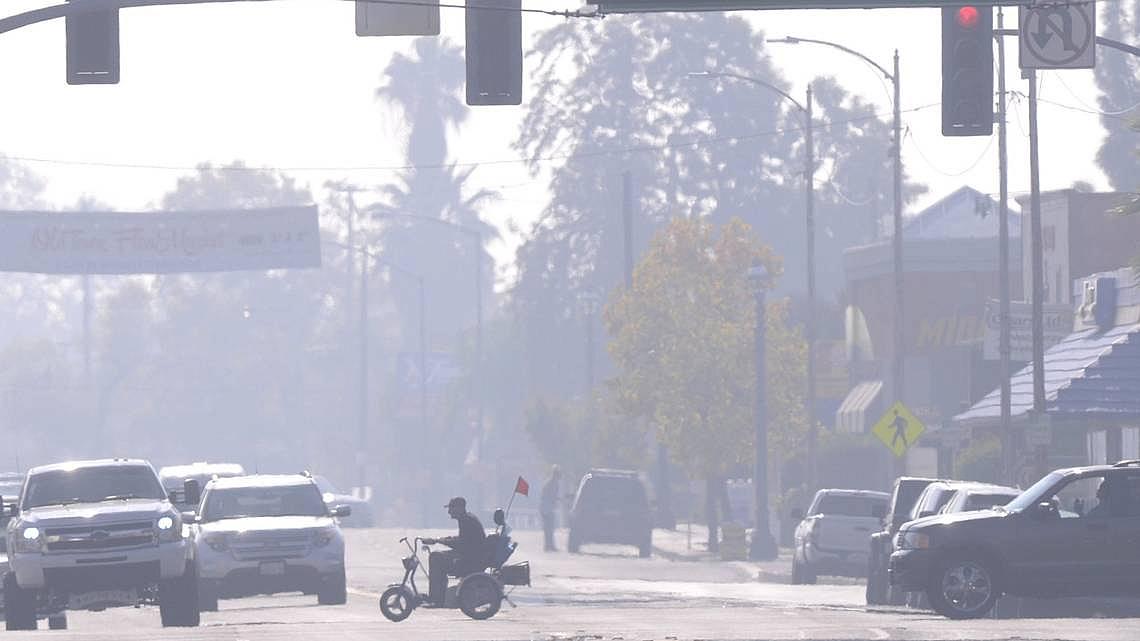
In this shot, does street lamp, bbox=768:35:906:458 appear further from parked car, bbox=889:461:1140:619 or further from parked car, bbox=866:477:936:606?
parked car, bbox=889:461:1140:619

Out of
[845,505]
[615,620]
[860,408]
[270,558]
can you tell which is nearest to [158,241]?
[860,408]

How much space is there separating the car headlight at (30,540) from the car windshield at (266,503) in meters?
7.24

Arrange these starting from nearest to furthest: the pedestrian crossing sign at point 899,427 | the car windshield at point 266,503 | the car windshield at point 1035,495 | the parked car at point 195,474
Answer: the car windshield at point 1035,495
the car windshield at point 266,503
the parked car at point 195,474
the pedestrian crossing sign at point 899,427

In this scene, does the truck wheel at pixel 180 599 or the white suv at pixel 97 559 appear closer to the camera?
the white suv at pixel 97 559

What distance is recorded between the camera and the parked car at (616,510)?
→ 56.2 metres

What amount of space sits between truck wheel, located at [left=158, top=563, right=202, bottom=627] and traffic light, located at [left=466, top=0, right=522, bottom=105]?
6.79 metres

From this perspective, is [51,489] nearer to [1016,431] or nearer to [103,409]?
[1016,431]

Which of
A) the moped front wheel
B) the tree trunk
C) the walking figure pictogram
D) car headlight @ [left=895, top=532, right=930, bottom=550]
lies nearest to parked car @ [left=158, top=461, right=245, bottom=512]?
the walking figure pictogram

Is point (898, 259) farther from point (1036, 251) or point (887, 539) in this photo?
point (887, 539)

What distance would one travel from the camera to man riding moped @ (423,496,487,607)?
26688 mm

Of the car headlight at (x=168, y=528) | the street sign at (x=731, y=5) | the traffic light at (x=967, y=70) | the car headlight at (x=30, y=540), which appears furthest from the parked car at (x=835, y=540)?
the street sign at (x=731, y=5)

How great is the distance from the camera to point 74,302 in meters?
188

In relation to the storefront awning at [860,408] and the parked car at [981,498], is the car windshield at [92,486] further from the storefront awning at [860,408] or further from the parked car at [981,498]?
the storefront awning at [860,408]

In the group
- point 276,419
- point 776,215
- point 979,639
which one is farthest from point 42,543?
point 276,419
